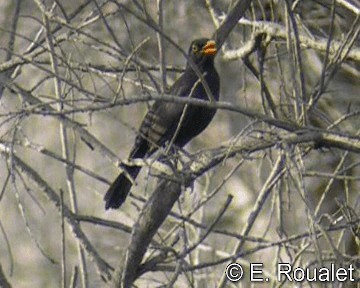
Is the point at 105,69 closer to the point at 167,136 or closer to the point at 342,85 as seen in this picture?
the point at 167,136

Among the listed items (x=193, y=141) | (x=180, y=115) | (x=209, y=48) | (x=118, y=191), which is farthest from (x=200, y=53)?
(x=193, y=141)

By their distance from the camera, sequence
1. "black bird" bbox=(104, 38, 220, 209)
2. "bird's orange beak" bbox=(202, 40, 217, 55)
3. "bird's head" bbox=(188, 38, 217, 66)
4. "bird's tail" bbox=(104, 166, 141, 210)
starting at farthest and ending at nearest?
1. "bird's head" bbox=(188, 38, 217, 66)
2. "black bird" bbox=(104, 38, 220, 209)
3. "bird's orange beak" bbox=(202, 40, 217, 55)
4. "bird's tail" bbox=(104, 166, 141, 210)

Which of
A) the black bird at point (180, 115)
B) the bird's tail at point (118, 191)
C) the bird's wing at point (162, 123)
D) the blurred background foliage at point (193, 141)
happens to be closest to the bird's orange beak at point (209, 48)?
the black bird at point (180, 115)

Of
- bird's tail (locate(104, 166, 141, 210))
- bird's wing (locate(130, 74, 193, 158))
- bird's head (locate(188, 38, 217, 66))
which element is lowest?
bird's tail (locate(104, 166, 141, 210))

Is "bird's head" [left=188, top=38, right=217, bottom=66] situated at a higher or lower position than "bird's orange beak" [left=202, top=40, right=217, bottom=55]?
higher

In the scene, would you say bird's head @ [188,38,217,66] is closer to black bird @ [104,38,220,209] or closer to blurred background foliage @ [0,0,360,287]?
black bird @ [104,38,220,209]

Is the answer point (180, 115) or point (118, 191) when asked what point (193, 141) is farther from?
point (118, 191)

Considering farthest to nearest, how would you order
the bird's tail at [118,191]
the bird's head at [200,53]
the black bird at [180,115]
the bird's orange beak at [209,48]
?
the bird's head at [200,53]
the black bird at [180,115]
the bird's orange beak at [209,48]
the bird's tail at [118,191]

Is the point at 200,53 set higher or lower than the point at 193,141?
lower

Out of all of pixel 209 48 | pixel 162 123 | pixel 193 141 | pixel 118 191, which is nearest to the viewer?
pixel 118 191

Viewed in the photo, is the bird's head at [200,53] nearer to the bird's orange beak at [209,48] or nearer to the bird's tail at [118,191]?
the bird's orange beak at [209,48]

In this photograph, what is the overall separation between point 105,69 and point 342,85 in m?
3.87

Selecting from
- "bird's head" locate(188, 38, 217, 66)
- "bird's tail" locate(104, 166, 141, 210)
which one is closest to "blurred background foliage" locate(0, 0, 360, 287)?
"bird's tail" locate(104, 166, 141, 210)

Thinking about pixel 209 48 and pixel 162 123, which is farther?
pixel 162 123
